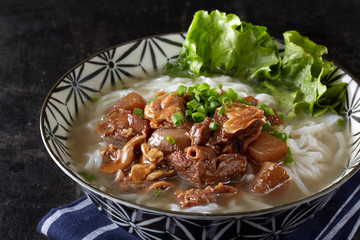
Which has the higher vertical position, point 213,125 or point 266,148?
point 213,125

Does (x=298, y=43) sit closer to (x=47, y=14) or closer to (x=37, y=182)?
(x=37, y=182)

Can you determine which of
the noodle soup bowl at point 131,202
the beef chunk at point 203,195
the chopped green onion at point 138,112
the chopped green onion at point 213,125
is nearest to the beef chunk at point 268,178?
the beef chunk at point 203,195

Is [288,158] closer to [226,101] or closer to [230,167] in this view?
[230,167]

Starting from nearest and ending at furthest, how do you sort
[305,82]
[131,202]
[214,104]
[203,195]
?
[131,202] → [203,195] → [214,104] → [305,82]

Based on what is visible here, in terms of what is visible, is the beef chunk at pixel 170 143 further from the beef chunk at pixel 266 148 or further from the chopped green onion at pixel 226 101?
the beef chunk at pixel 266 148

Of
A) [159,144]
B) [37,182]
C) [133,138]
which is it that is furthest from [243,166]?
[37,182]

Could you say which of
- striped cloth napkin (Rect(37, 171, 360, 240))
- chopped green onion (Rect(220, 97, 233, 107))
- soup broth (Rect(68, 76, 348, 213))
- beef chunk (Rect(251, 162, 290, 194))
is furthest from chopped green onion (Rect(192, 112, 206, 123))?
striped cloth napkin (Rect(37, 171, 360, 240))

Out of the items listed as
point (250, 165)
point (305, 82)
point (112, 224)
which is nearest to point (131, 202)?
point (112, 224)
